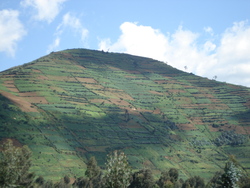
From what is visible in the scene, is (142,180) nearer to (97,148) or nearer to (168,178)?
(168,178)

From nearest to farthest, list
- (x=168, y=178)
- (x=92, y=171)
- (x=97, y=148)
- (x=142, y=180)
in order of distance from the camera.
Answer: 1. (x=142, y=180)
2. (x=92, y=171)
3. (x=168, y=178)
4. (x=97, y=148)

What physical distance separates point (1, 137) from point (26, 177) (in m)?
46.3

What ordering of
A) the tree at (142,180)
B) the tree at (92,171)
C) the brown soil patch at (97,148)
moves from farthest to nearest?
the brown soil patch at (97,148), the tree at (92,171), the tree at (142,180)

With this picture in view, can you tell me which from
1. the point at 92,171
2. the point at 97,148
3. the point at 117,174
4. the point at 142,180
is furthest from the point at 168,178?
the point at 117,174

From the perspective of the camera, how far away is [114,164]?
53375mm

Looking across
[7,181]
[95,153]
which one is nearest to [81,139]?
[95,153]

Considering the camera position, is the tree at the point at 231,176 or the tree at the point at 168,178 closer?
the tree at the point at 231,176

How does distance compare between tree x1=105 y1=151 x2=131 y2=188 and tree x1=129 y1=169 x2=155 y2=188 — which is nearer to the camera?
tree x1=105 y1=151 x2=131 y2=188

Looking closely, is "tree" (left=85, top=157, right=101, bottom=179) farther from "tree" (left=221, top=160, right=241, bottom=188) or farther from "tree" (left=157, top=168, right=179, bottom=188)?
"tree" (left=221, top=160, right=241, bottom=188)

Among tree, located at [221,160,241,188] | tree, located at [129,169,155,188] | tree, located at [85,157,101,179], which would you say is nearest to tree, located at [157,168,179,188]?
tree, located at [129,169,155,188]

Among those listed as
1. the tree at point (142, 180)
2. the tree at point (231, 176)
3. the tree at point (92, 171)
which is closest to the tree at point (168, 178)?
the tree at point (142, 180)

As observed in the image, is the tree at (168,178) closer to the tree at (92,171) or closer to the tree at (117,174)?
the tree at (92,171)

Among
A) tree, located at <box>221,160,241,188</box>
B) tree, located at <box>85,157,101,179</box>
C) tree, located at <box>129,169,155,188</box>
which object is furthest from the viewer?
tree, located at <box>85,157,101,179</box>

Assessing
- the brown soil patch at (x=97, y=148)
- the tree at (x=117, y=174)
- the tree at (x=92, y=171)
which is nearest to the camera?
the tree at (x=117, y=174)
